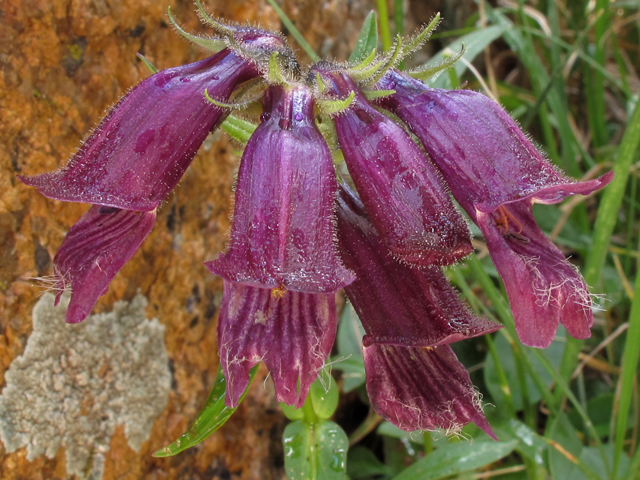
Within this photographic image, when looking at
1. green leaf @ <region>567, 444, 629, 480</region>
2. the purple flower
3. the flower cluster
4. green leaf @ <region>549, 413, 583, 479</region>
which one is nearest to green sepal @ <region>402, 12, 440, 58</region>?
the flower cluster

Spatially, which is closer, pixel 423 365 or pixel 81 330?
pixel 423 365

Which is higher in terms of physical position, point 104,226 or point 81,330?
point 104,226

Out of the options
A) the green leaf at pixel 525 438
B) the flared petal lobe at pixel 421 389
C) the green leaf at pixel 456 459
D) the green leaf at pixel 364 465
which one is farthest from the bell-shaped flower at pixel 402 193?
the green leaf at pixel 364 465

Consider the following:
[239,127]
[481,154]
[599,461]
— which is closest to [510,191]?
[481,154]

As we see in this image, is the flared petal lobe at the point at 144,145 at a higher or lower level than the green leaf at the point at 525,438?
higher

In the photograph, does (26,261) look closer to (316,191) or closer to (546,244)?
(316,191)

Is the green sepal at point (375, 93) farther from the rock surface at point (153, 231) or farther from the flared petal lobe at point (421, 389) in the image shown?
the rock surface at point (153, 231)

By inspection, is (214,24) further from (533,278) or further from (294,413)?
(294,413)

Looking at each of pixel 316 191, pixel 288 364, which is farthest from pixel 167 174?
pixel 288 364
